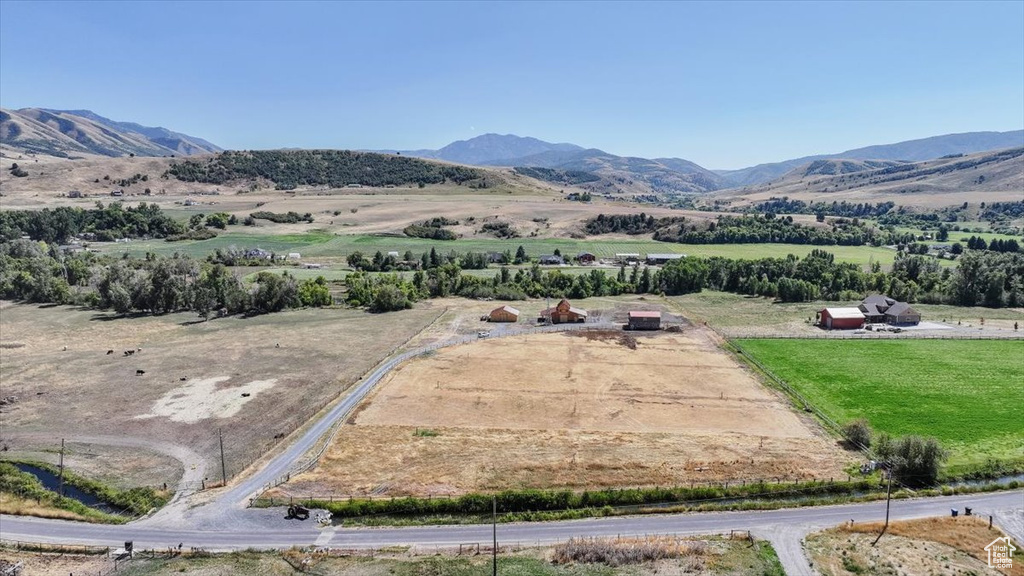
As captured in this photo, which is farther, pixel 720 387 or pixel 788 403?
pixel 720 387

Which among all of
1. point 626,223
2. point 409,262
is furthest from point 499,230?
point 409,262

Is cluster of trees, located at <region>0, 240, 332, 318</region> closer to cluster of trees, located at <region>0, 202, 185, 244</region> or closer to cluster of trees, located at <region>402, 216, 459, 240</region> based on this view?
cluster of trees, located at <region>0, 202, 185, 244</region>

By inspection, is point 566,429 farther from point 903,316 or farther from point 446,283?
A: point 446,283

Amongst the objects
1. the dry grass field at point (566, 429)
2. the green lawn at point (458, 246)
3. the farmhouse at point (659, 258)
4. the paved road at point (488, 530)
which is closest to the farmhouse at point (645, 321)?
the dry grass field at point (566, 429)

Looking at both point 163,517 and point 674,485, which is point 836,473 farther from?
point 163,517

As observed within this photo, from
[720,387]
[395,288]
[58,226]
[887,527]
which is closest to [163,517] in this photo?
[887,527]

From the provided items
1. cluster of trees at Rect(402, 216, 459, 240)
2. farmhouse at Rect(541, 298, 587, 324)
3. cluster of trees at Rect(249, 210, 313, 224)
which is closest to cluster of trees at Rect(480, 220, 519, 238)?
cluster of trees at Rect(402, 216, 459, 240)
